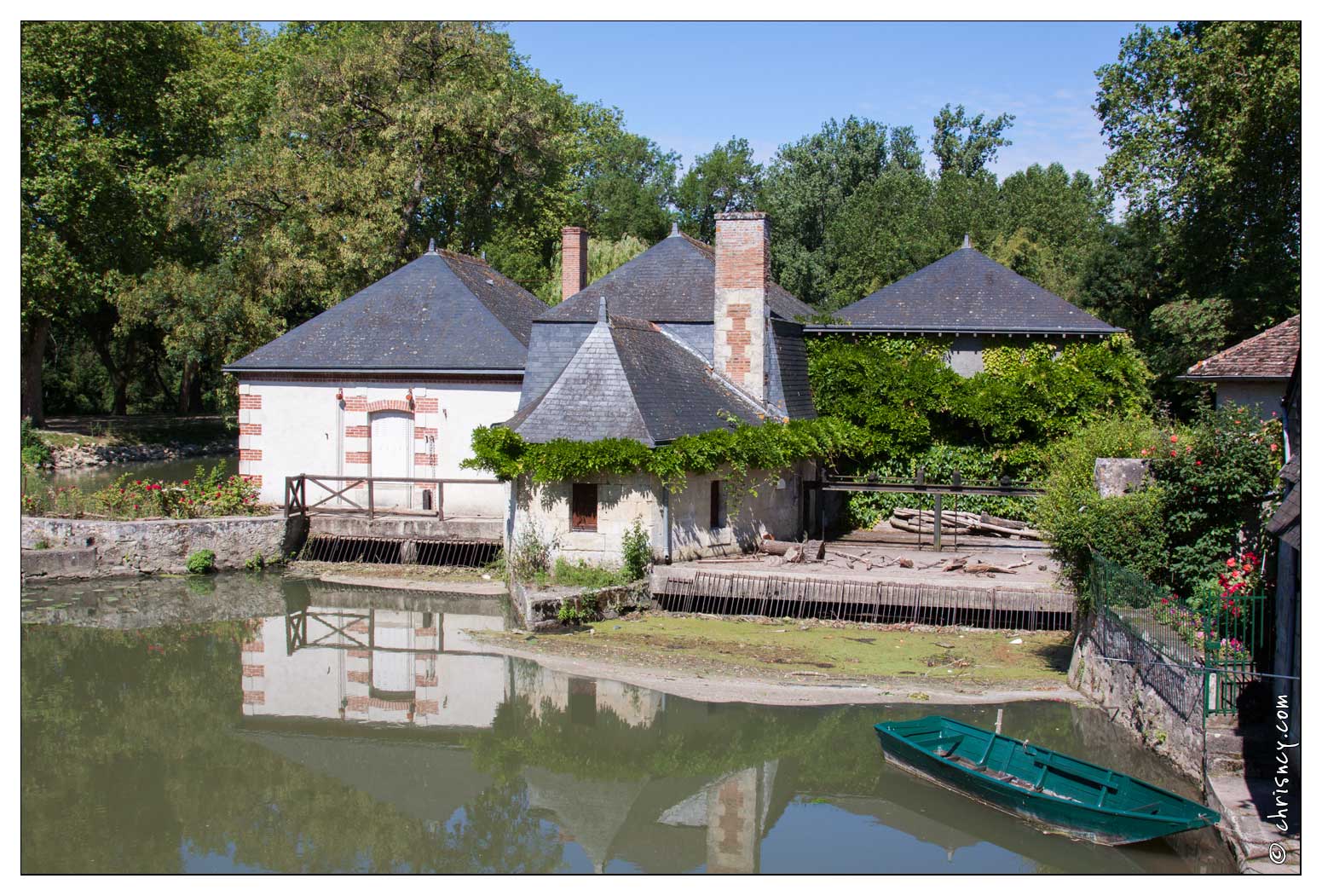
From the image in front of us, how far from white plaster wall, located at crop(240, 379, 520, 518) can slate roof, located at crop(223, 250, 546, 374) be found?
1.45ft

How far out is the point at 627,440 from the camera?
17.0m

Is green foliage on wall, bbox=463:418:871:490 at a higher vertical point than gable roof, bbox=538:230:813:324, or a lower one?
lower

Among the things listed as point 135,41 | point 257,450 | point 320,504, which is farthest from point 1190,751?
point 135,41

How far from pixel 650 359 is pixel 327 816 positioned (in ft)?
34.0

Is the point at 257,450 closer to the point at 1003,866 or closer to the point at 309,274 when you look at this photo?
the point at 309,274

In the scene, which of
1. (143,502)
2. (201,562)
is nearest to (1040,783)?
(201,562)

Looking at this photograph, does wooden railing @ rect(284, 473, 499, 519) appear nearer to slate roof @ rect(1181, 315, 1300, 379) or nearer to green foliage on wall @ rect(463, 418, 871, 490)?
green foliage on wall @ rect(463, 418, 871, 490)

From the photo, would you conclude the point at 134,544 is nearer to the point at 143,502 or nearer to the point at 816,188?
the point at 143,502

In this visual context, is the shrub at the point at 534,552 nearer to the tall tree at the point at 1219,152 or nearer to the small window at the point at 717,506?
the small window at the point at 717,506

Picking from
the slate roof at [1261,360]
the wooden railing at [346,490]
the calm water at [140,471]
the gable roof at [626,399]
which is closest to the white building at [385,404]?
the wooden railing at [346,490]

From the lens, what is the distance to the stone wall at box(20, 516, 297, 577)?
798 inches

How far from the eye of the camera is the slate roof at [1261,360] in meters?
16.9

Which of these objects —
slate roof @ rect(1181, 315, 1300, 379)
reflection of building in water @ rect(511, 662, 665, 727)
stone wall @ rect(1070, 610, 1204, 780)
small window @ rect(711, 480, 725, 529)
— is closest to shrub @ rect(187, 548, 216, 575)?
reflection of building in water @ rect(511, 662, 665, 727)

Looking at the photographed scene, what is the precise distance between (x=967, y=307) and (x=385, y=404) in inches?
455
